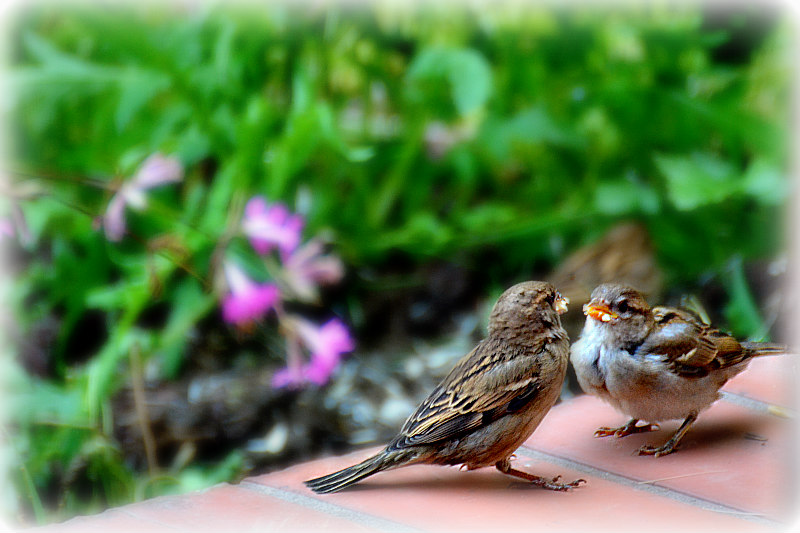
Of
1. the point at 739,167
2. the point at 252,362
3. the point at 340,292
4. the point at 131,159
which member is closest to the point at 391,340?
the point at 340,292

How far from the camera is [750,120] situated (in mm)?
3529

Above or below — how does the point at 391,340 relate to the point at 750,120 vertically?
below

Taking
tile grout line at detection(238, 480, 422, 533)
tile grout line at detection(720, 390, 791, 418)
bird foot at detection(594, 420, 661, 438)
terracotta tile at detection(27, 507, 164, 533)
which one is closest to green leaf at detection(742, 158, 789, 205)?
tile grout line at detection(720, 390, 791, 418)

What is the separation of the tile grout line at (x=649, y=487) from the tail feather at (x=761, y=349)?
1.51 feet

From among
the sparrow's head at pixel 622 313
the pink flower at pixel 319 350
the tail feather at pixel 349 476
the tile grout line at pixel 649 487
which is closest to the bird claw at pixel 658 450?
the tile grout line at pixel 649 487

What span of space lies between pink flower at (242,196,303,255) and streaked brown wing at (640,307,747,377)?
4.26ft

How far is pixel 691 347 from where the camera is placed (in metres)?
1.99

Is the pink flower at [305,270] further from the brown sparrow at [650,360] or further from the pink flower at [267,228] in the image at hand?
the brown sparrow at [650,360]

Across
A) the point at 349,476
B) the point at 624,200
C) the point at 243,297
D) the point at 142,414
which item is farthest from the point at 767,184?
the point at 142,414

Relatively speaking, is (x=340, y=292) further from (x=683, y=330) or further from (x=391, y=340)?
(x=683, y=330)

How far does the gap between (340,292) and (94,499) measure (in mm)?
1380

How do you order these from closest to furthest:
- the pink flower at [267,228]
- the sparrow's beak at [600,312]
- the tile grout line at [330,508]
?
the tile grout line at [330,508], the sparrow's beak at [600,312], the pink flower at [267,228]

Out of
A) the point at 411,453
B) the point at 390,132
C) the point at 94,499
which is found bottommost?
the point at 94,499

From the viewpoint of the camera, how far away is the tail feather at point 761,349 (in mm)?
2059
